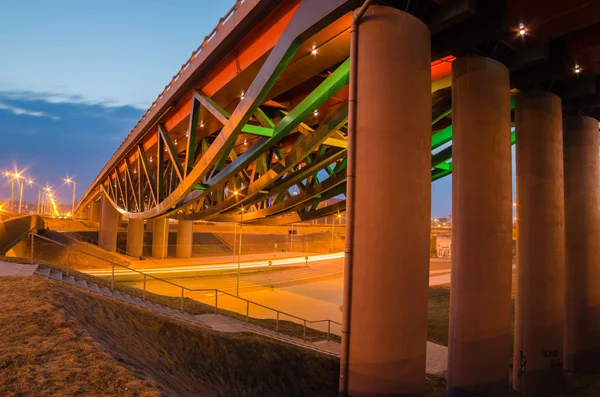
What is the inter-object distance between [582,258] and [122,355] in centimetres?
1278

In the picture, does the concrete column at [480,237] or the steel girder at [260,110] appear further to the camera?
the concrete column at [480,237]

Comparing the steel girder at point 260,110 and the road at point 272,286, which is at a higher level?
the steel girder at point 260,110

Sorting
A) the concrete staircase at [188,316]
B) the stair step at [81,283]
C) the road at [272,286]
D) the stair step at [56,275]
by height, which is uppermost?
the stair step at [56,275]

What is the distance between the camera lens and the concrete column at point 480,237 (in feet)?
28.7

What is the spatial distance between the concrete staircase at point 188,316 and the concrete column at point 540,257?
16.8 ft

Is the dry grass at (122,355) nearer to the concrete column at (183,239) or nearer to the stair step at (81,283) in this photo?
the stair step at (81,283)

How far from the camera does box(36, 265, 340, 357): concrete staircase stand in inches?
453

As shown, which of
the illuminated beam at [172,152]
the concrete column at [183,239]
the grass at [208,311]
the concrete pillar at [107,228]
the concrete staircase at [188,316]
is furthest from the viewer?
the concrete column at [183,239]

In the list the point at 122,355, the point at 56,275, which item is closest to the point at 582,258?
the point at 122,355

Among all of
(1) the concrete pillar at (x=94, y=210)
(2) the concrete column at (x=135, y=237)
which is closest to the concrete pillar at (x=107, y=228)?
(2) the concrete column at (x=135, y=237)

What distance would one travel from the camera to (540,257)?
35.1ft

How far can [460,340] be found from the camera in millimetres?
8750

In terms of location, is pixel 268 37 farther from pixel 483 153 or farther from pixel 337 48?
pixel 483 153

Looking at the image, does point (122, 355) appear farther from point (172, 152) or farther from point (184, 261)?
point (184, 261)
